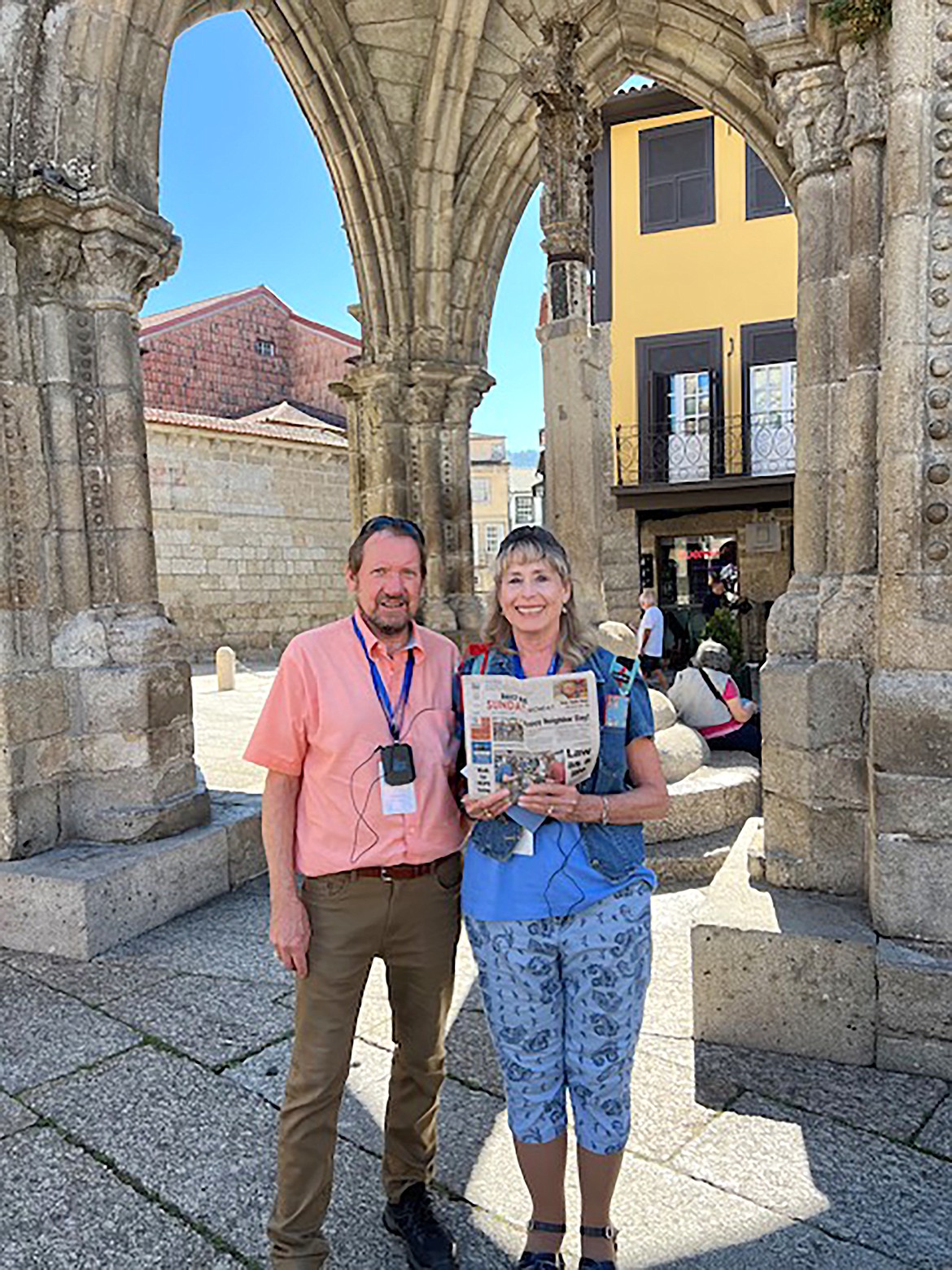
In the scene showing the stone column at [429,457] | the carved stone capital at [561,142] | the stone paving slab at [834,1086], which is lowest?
the stone paving slab at [834,1086]

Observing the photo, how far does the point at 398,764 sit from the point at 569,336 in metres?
3.89

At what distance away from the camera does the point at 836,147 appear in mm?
2949

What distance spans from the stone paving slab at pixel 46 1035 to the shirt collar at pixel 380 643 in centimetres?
173

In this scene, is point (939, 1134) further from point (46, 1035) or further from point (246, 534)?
point (246, 534)

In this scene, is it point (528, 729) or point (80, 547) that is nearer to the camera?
point (528, 729)

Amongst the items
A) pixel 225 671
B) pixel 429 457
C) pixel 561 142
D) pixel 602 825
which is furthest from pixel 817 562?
pixel 225 671

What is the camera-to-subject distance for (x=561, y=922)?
71.0 inches

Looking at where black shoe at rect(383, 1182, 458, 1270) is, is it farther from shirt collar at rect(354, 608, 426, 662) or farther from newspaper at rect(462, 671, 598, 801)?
shirt collar at rect(354, 608, 426, 662)

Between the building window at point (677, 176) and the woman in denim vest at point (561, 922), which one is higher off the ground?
the building window at point (677, 176)

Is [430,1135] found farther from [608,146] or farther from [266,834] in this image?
[608,146]

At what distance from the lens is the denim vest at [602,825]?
1.81 metres

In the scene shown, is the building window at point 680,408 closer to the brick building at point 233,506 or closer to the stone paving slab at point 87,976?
the brick building at point 233,506

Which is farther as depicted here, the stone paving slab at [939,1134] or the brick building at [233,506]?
the brick building at [233,506]

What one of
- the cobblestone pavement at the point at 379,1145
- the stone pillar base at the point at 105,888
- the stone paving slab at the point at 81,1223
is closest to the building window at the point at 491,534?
the stone pillar base at the point at 105,888
